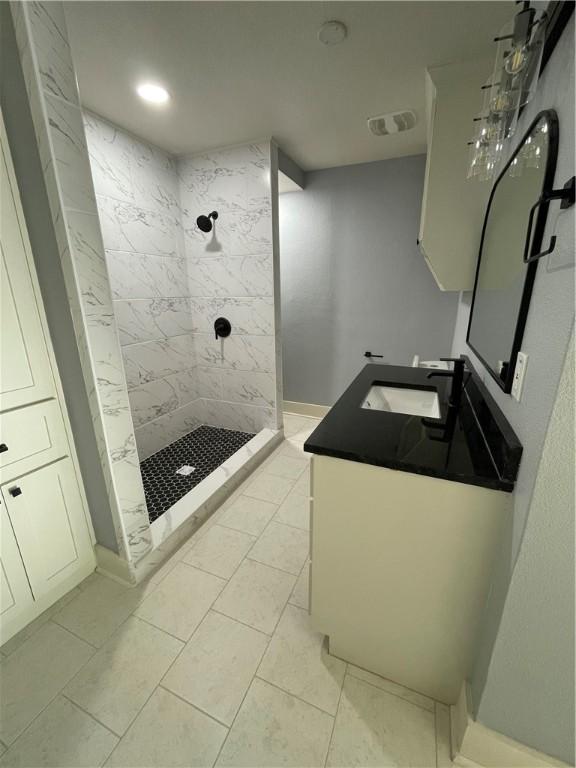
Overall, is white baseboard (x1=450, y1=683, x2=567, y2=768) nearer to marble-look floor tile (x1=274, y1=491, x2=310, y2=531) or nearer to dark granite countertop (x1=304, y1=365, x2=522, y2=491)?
dark granite countertop (x1=304, y1=365, x2=522, y2=491)

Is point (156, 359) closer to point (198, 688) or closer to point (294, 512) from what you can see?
point (294, 512)

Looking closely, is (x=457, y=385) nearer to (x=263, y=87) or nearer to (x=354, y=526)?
(x=354, y=526)

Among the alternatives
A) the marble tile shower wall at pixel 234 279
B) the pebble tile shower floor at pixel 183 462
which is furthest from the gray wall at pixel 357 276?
the pebble tile shower floor at pixel 183 462

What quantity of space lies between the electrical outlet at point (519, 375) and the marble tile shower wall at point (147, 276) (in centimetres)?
251

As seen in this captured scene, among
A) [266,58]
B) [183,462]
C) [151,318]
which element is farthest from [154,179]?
[183,462]

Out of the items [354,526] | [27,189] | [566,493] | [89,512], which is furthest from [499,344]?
[89,512]

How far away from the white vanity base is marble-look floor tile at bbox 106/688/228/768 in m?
0.53

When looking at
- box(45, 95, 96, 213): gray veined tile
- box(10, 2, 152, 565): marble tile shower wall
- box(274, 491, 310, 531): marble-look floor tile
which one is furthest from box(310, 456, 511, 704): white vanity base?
box(45, 95, 96, 213): gray veined tile

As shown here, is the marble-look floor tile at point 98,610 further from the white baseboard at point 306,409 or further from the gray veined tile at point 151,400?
the white baseboard at point 306,409

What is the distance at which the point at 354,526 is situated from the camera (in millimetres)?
1076

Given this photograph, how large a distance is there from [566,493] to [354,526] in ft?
1.99

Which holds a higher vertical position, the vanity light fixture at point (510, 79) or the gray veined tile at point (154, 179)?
the gray veined tile at point (154, 179)

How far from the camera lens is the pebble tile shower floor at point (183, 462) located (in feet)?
7.38

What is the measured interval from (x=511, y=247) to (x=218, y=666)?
6.44 ft
